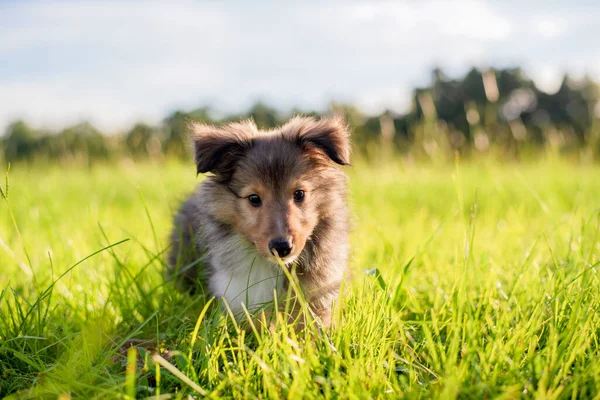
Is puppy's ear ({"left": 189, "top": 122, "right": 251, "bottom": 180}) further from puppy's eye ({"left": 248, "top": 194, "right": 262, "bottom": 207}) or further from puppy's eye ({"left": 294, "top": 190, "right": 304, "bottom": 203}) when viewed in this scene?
puppy's eye ({"left": 294, "top": 190, "right": 304, "bottom": 203})

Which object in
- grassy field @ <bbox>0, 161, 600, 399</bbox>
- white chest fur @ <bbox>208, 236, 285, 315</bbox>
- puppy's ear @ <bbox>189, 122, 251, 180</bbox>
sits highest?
puppy's ear @ <bbox>189, 122, 251, 180</bbox>

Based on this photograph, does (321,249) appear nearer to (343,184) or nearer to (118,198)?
(343,184)

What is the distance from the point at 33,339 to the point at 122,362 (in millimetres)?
559

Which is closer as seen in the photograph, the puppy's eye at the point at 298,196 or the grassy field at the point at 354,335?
the grassy field at the point at 354,335

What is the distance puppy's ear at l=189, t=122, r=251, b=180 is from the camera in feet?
10.2

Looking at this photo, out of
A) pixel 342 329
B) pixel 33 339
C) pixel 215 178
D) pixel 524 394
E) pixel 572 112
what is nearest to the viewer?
pixel 524 394

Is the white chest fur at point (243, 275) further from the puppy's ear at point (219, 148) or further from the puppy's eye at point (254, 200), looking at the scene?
the puppy's ear at point (219, 148)

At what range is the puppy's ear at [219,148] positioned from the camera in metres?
3.10

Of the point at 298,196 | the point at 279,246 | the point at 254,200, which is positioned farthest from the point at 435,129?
the point at 279,246

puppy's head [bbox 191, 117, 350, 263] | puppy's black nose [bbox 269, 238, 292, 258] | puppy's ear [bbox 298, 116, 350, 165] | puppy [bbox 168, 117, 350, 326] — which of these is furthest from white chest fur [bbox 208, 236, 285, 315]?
puppy's ear [bbox 298, 116, 350, 165]

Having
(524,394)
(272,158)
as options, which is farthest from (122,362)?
(524,394)

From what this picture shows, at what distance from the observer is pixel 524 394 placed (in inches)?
82.4

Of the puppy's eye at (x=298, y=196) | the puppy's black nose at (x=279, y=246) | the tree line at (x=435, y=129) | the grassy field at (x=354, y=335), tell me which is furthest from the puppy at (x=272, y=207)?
the tree line at (x=435, y=129)

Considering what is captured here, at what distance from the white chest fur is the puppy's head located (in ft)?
0.47
